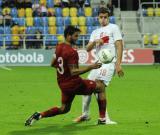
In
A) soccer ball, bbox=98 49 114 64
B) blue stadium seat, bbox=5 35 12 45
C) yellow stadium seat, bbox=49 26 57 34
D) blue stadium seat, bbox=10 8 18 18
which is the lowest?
blue stadium seat, bbox=5 35 12 45

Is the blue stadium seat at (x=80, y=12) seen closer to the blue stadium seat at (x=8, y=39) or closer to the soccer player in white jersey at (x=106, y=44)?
the blue stadium seat at (x=8, y=39)

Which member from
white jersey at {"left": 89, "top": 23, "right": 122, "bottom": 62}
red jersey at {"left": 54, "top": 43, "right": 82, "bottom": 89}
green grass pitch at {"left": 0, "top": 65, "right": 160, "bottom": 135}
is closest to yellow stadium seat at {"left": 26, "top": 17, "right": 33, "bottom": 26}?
green grass pitch at {"left": 0, "top": 65, "right": 160, "bottom": 135}

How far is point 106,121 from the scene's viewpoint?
35.1 feet

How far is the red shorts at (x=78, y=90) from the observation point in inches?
395

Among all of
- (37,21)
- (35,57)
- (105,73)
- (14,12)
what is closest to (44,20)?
(37,21)

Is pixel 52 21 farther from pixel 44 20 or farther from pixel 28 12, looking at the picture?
pixel 28 12

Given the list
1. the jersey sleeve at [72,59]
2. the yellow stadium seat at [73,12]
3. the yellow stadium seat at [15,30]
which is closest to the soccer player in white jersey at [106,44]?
the jersey sleeve at [72,59]

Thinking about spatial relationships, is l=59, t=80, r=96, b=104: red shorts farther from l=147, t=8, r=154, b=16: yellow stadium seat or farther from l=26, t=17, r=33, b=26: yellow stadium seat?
l=147, t=8, r=154, b=16: yellow stadium seat

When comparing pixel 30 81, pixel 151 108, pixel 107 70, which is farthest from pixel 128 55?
pixel 107 70

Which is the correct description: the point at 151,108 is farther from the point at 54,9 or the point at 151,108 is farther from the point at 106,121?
the point at 54,9

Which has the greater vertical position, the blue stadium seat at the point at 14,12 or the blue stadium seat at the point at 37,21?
the blue stadium seat at the point at 14,12

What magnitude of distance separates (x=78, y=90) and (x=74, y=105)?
3.85 meters

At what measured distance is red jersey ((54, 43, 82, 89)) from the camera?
32.2ft

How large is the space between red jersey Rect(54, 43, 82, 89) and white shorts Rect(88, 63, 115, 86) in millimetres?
804
